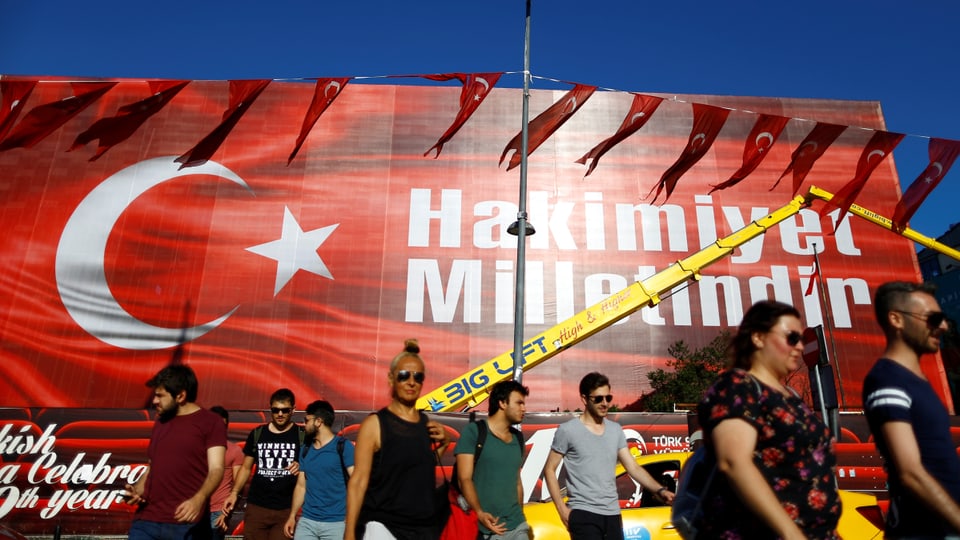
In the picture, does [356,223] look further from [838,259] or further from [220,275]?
[838,259]

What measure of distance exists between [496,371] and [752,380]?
11.7 m

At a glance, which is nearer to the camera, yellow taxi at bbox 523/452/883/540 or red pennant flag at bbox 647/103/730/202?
yellow taxi at bbox 523/452/883/540

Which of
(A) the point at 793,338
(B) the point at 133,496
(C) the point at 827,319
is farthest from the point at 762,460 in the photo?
(C) the point at 827,319

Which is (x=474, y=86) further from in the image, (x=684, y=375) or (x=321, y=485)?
(x=684, y=375)

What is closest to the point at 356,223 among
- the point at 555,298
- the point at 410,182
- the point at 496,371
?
the point at 410,182

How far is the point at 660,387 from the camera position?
19.5 m

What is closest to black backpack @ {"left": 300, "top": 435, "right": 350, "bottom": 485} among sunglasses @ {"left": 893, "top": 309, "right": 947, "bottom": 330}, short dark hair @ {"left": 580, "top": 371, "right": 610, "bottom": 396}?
short dark hair @ {"left": 580, "top": 371, "right": 610, "bottom": 396}

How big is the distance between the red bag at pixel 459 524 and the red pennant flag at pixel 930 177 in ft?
40.5

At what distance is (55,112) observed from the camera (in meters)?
11.5

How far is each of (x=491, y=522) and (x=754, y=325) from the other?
222cm

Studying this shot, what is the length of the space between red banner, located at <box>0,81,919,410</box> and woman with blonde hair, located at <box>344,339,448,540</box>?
1713cm

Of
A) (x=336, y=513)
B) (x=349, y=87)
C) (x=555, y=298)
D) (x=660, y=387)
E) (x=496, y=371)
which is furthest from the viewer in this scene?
(x=349, y=87)

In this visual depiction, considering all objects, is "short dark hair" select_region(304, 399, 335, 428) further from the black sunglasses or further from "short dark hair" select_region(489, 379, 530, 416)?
the black sunglasses

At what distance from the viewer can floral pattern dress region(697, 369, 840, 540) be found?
1.99 meters
